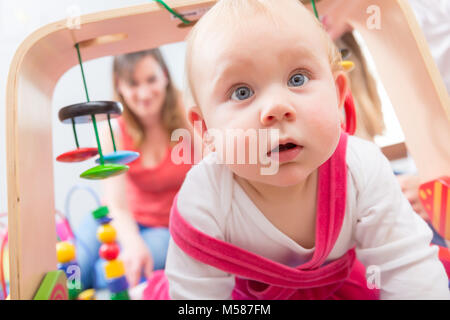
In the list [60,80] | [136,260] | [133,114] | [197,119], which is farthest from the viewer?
[133,114]

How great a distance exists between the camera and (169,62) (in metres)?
1.37

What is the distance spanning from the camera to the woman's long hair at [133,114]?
1345 mm

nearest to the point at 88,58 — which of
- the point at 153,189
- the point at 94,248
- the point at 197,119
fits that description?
the point at 197,119

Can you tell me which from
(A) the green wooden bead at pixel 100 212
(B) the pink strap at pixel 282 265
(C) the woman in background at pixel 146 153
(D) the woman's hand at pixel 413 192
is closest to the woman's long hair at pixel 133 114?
(C) the woman in background at pixel 146 153

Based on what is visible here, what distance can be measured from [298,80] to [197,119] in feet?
0.46

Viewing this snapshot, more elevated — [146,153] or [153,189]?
[146,153]

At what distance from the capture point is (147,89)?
1412 millimetres

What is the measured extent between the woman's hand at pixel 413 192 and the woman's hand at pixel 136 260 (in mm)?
759

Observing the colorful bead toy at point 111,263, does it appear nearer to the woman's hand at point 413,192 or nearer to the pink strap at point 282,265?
the pink strap at point 282,265

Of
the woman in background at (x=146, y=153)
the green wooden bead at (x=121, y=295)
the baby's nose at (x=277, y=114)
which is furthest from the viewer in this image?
the woman in background at (x=146, y=153)

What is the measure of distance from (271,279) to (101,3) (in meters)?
0.57

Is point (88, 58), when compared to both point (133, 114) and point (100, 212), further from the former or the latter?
point (133, 114)

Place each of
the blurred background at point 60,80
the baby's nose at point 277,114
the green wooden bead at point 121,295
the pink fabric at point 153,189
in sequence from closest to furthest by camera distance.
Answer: the baby's nose at point 277,114 → the blurred background at point 60,80 → the green wooden bead at point 121,295 → the pink fabric at point 153,189

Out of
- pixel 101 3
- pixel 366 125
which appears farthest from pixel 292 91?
pixel 366 125
